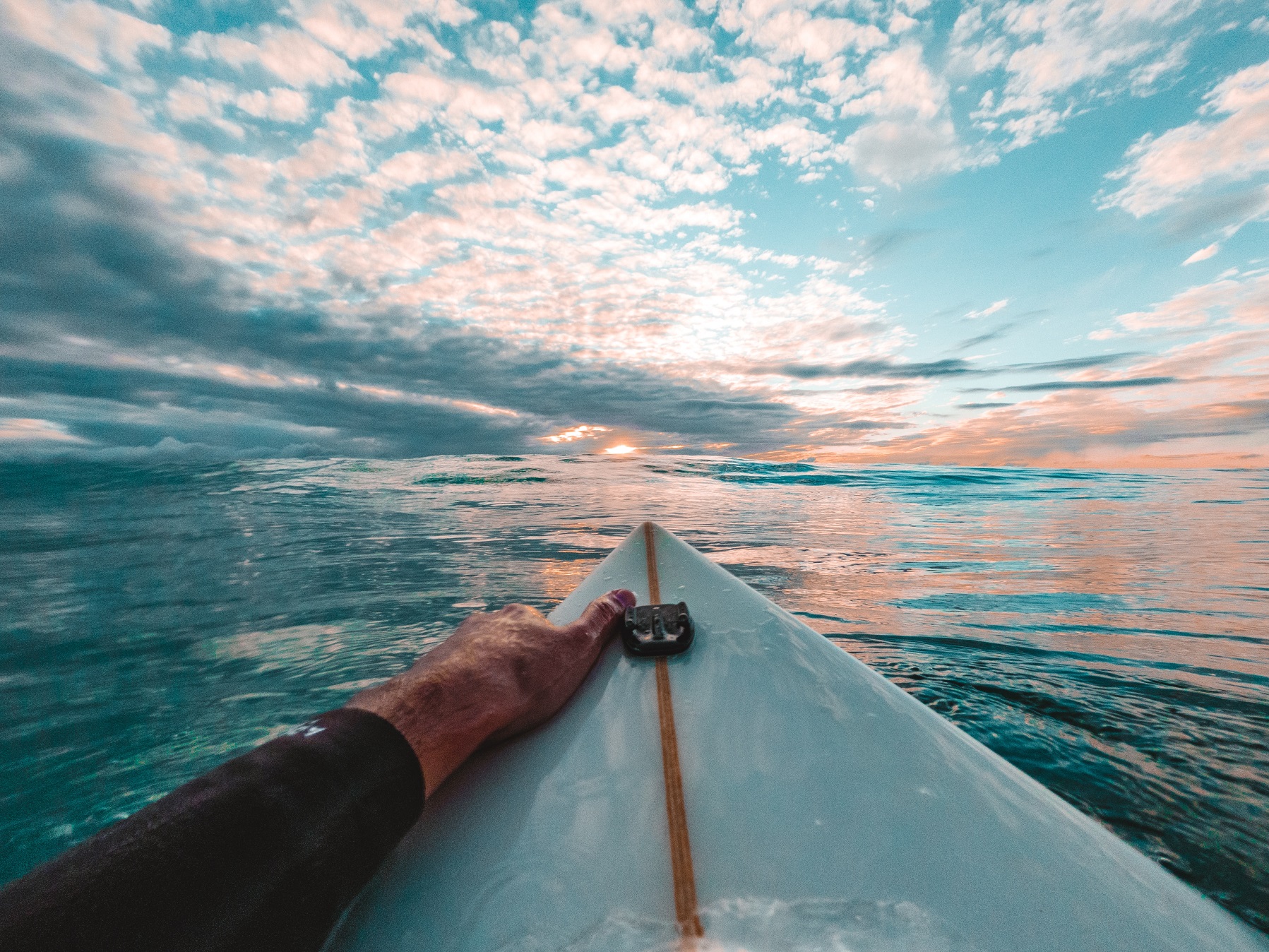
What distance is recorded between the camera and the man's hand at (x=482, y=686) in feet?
3.60

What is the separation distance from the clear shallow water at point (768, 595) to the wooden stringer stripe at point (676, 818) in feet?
4.80

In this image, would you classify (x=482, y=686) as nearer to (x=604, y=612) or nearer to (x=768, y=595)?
(x=604, y=612)

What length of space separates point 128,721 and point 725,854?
3.06 m

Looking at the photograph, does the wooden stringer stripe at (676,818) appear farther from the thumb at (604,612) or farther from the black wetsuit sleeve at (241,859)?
the black wetsuit sleeve at (241,859)

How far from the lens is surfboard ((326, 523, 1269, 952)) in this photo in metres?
0.81

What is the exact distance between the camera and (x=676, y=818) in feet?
3.38

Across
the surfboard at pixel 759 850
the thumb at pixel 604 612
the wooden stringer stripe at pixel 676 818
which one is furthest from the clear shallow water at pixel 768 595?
the thumb at pixel 604 612

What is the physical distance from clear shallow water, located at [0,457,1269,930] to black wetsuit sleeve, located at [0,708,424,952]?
166 centimetres

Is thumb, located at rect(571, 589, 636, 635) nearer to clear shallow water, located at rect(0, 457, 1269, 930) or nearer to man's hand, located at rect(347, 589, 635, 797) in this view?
man's hand, located at rect(347, 589, 635, 797)

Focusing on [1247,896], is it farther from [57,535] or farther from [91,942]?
[57,535]

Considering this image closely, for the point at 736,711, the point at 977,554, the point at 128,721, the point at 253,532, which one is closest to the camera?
the point at 736,711

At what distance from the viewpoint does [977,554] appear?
652cm

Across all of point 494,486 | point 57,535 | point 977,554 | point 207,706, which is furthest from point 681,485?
point 207,706

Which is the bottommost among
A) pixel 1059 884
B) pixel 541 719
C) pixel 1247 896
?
pixel 1247 896
